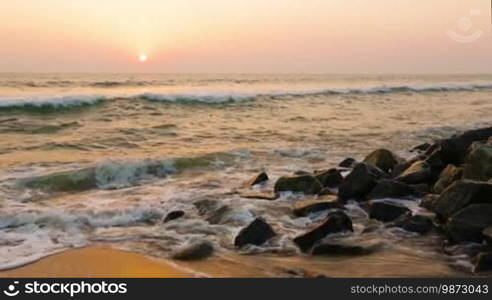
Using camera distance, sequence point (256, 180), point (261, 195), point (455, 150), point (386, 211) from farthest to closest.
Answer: point (256, 180) → point (455, 150) → point (261, 195) → point (386, 211)

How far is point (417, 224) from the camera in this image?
6.29 metres

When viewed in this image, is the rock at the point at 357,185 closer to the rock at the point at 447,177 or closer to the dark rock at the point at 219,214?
the rock at the point at 447,177

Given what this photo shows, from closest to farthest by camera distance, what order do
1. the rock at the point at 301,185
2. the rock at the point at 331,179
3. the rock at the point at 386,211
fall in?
the rock at the point at 386,211, the rock at the point at 301,185, the rock at the point at 331,179

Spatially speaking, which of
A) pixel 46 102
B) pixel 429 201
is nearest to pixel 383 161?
pixel 429 201

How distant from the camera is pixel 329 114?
23406 mm

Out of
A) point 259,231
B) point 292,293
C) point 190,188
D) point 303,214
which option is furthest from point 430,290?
point 190,188

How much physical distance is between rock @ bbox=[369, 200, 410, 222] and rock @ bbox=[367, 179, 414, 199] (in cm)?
83

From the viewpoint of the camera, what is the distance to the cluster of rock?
5.68 meters

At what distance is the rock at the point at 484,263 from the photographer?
4887mm

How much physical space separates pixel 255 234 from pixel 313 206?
1.37m

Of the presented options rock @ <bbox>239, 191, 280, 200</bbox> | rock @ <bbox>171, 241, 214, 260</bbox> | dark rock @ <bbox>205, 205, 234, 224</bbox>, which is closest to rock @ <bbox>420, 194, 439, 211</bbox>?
rock @ <bbox>239, 191, 280, 200</bbox>

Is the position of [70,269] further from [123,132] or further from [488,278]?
[123,132]

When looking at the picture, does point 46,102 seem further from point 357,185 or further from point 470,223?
point 470,223

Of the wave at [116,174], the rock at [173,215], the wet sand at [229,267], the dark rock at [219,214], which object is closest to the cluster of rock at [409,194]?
the wet sand at [229,267]
